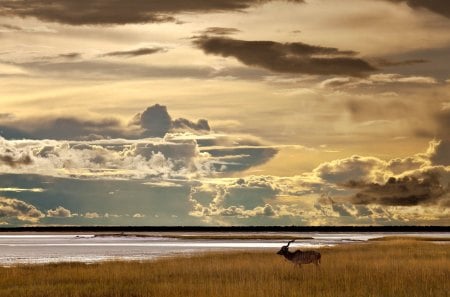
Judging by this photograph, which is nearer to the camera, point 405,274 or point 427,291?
point 427,291

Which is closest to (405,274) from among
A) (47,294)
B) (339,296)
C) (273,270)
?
(273,270)

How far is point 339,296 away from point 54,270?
1678 cm

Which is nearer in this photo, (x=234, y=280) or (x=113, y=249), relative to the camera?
(x=234, y=280)

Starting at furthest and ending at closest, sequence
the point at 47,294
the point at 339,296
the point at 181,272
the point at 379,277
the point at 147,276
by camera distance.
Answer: the point at 181,272 < the point at 147,276 < the point at 379,277 < the point at 47,294 < the point at 339,296

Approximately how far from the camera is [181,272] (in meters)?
33.3

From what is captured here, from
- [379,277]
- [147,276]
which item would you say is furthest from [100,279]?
[379,277]

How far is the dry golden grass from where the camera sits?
78.9 ft

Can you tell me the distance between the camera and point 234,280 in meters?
28.8

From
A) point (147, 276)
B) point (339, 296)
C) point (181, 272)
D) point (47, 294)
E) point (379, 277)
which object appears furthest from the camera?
point (181, 272)

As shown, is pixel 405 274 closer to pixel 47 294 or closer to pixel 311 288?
pixel 311 288

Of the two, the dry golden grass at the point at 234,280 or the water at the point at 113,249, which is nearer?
the dry golden grass at the point at 234,280

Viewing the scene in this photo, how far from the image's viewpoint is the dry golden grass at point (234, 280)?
947 inches

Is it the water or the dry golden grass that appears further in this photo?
the water

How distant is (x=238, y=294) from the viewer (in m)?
23.0
